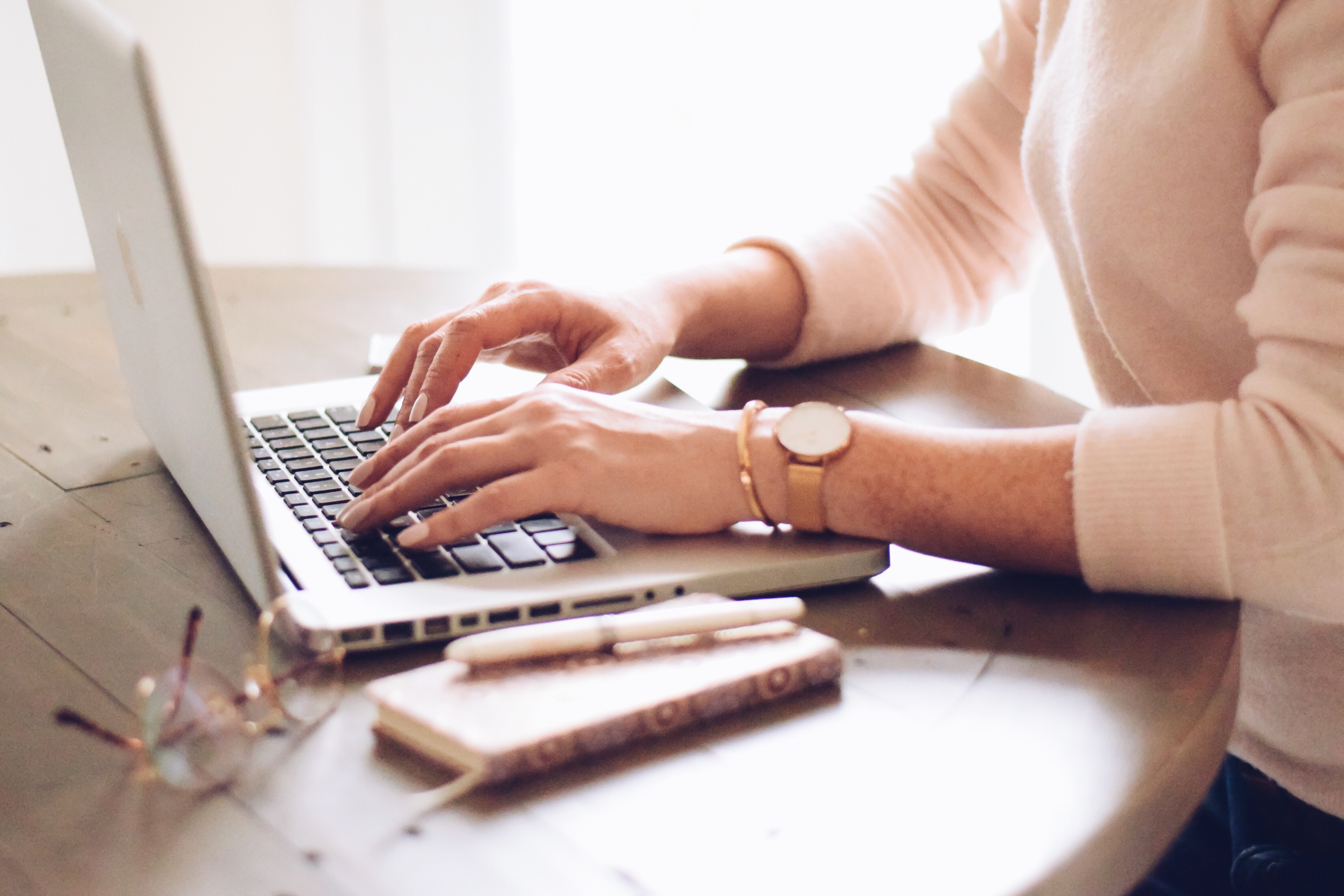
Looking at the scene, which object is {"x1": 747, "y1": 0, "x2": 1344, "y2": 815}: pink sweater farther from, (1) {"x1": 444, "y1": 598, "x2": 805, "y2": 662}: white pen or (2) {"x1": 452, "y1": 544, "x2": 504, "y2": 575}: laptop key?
(2) {"x1": 452, "y1": 544, "x2": 504, "y2": 575}: laptop key

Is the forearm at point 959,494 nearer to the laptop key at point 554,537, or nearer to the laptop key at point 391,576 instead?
the laptop key at point 554,537

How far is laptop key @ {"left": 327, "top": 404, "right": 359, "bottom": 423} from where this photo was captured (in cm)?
91

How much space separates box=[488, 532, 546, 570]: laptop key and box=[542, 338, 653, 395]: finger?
19cm

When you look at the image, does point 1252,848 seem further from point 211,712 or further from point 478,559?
point 211,712

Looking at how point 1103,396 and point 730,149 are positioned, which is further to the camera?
point 730,149

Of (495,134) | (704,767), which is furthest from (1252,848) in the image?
(495,134)

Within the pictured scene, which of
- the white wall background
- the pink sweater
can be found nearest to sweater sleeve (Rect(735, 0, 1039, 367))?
the pink sweater

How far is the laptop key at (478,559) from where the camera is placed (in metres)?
0.68

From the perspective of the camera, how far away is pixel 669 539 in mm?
722

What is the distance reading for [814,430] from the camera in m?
0.76

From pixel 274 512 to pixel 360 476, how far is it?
59 mm

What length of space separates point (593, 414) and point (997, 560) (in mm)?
271

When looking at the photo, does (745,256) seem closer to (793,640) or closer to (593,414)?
(593,414)

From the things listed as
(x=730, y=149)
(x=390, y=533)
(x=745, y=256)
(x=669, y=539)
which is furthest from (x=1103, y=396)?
(x=730, y=149)
